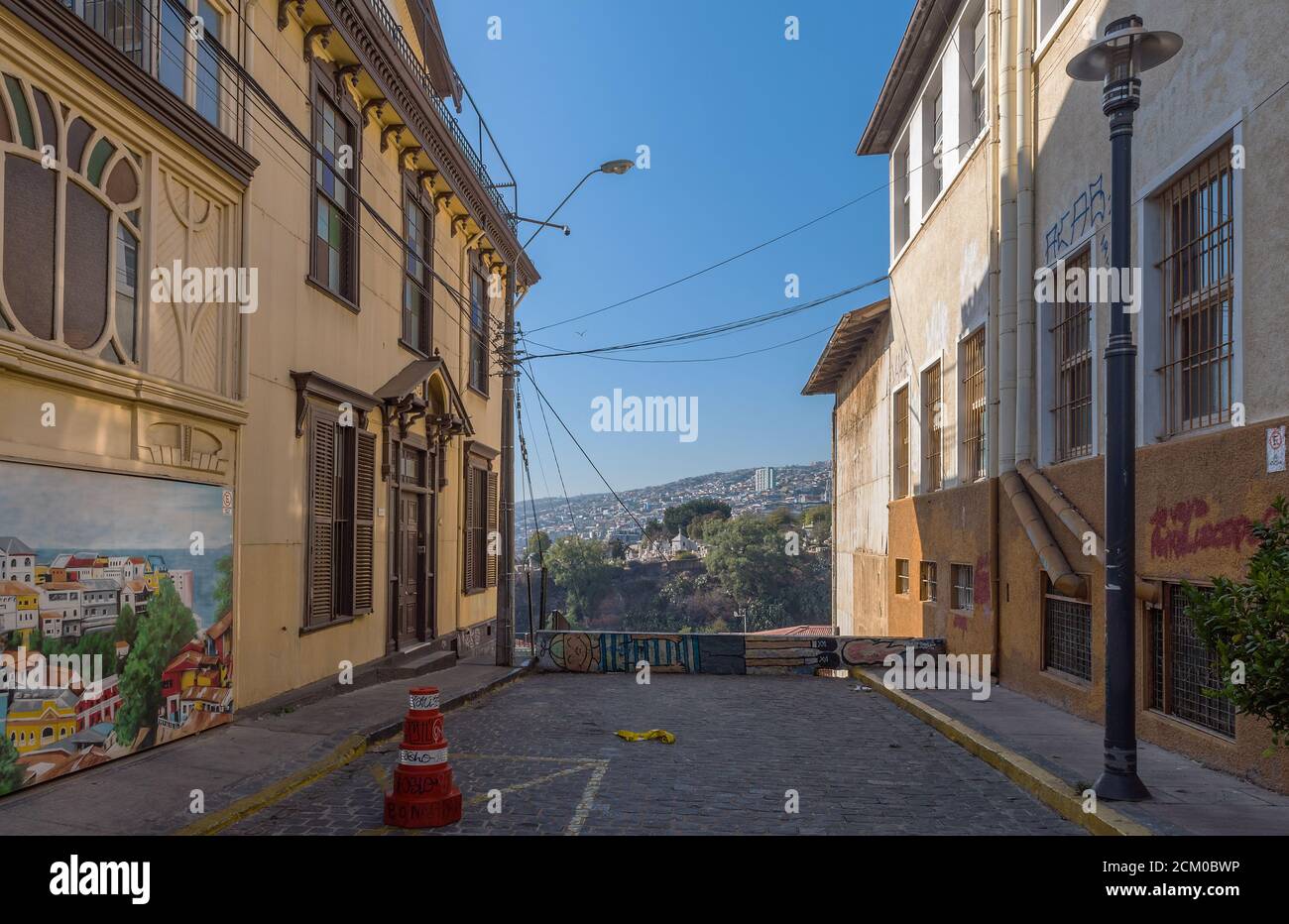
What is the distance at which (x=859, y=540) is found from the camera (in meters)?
25.9

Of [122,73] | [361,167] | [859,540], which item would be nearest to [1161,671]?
[122,73]

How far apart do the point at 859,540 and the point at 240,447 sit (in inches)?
750

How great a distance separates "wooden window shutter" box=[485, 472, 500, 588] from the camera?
21000mm

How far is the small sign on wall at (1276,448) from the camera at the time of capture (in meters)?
6.92

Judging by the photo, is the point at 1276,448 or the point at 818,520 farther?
the point at 818,520

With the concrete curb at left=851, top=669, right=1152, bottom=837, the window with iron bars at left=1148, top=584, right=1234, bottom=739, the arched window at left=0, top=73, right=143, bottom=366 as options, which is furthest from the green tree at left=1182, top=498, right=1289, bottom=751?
the arched window at left=0, top=73, right=143, bottom=366

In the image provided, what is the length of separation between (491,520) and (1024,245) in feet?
41.7

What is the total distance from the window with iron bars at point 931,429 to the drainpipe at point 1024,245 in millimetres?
4733

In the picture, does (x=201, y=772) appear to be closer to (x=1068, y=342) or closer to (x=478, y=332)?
(x=1068, y=342)

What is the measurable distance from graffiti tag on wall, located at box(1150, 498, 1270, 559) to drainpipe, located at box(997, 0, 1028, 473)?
4.21 m

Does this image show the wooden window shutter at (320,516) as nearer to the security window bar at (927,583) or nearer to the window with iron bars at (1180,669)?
the window with iron bars at (1180,669)

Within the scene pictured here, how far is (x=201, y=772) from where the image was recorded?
755 cm

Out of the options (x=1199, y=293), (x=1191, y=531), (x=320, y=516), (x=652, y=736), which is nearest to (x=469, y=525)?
(x=320, y=516)

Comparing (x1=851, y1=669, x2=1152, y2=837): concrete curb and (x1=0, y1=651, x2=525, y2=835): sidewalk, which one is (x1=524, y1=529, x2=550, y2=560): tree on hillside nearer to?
(x1=0, y1=651, x2=525, y2=835): sidewalk
